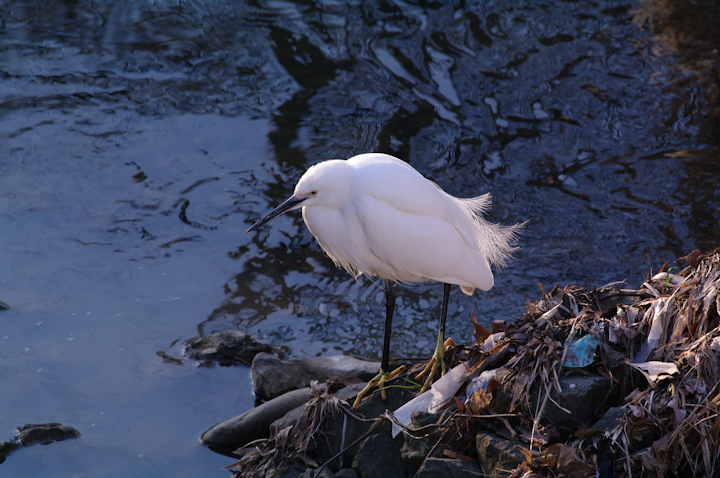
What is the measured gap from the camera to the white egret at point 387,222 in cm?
323

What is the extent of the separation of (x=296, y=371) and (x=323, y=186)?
1.72 m

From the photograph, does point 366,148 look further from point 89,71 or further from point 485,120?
point 89,71

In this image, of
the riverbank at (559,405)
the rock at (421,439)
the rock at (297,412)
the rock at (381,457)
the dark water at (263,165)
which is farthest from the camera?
the dark water at (263,165)

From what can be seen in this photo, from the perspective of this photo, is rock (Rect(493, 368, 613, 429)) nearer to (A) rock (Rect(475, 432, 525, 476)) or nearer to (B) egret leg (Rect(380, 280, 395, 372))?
(A) rock (Rect(475, 432, 525, 476))

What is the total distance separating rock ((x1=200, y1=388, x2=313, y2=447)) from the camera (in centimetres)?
405

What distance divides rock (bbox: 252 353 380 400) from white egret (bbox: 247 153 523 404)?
82 cm

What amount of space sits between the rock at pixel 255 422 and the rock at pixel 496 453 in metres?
1.56

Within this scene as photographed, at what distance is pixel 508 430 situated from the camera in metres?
2.67

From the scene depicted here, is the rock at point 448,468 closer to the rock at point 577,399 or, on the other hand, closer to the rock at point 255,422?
the rock at point 577,399

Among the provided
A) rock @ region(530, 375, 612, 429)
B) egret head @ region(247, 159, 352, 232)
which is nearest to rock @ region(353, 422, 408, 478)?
rock @ region(530, 375, 612, 429)

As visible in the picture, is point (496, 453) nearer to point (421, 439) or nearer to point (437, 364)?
point (421, 439)

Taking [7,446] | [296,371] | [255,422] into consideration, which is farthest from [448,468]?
[7,446]

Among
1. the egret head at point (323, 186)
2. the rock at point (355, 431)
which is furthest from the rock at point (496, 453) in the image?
the egret head at point (323, 186)

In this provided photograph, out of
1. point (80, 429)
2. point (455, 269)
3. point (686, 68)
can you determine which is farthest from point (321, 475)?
point (686, 68)
